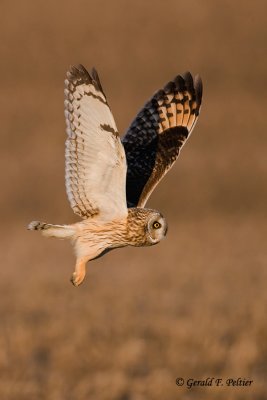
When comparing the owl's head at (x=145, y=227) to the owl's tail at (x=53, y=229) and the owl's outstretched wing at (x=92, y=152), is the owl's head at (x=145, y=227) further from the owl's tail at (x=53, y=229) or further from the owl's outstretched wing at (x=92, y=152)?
the owl's tail at (x=53, y=229)

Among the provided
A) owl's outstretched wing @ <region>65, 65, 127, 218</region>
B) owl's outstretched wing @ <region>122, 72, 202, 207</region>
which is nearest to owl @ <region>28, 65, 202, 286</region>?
owl's outstretched wing @ <region>65, 65, 127, 218</region>

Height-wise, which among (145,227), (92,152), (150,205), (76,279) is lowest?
(150,205)

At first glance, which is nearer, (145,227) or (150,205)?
(145,227)

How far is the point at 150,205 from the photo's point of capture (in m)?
16.8

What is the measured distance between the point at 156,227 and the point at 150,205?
1052 centimetres

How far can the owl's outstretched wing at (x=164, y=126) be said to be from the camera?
7312 mm

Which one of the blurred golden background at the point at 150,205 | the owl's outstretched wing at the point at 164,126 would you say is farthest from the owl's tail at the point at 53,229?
the blurred golden background at the point at 150,205

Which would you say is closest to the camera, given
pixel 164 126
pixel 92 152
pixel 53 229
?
pixel 92 152

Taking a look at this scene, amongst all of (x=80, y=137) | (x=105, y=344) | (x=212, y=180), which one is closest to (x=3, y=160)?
(x=212, y=180)

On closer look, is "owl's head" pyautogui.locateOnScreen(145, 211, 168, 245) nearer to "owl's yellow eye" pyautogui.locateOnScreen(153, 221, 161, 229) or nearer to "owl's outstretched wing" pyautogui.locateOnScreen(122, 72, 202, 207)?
"owl's yellow eye" pyautogui.locateOnScreen(153, 221, 161, 229)

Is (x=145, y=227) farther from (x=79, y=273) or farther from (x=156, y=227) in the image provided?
(x=79, y=273)

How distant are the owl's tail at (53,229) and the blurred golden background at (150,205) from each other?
130 inches

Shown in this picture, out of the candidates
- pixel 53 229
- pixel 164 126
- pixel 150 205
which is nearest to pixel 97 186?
pixel 53 229

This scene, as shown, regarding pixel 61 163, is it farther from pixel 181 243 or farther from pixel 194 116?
pixel 194 116
